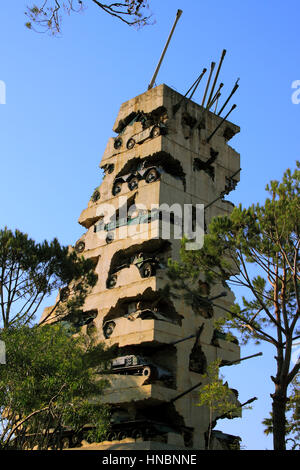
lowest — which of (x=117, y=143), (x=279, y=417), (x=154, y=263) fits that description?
(x=279, y=417)

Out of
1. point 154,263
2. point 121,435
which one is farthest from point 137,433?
point 154,263

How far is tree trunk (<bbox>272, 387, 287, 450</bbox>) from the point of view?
2001 centimetres

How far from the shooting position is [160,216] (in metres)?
33.9

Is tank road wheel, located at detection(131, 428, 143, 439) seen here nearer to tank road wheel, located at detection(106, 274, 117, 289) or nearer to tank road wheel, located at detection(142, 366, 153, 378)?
tank road wheel, located at detection(142, 366, 153, 378)

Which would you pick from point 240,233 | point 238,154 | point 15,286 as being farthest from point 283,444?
point 238,154

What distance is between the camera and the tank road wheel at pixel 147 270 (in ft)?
108

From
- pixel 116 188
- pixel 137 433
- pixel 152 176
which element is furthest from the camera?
pixel 116 188

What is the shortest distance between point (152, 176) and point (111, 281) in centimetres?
662

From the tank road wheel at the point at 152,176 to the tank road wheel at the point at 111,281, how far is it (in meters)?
5.99

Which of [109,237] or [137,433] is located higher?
[109,237]

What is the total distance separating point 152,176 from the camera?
3594cm

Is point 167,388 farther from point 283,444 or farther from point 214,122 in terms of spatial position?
point 214,122

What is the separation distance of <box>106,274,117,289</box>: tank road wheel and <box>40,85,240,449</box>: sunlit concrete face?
6 centimetres

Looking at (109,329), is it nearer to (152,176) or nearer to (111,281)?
(111,281)
